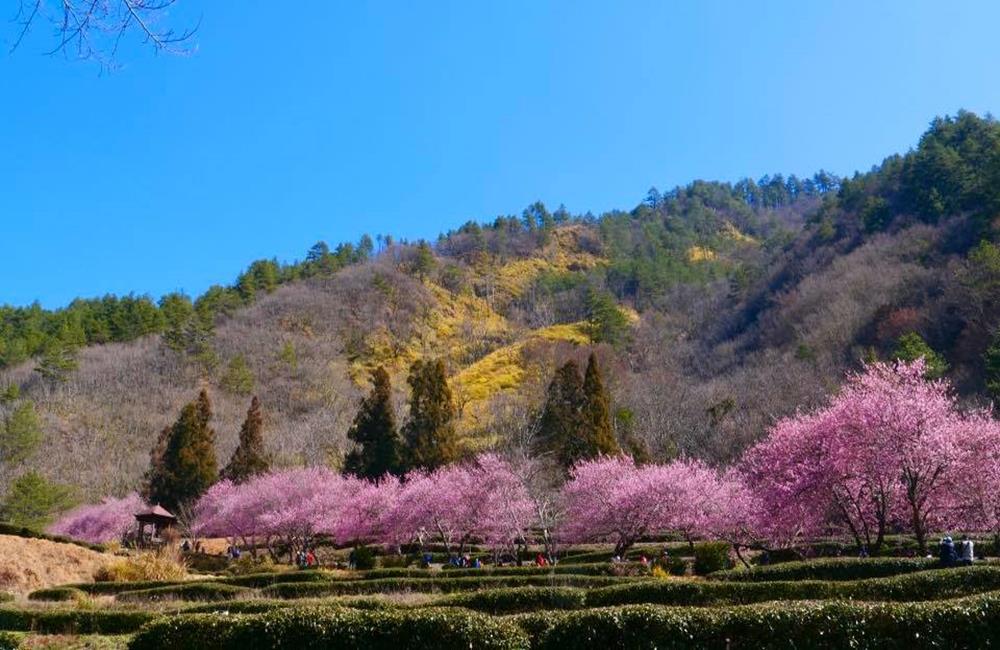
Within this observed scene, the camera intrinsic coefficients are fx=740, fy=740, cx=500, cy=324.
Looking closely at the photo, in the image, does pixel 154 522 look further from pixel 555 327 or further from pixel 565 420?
pixel 555 327

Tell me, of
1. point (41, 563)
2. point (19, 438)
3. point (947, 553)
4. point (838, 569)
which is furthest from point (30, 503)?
point (947, 553)

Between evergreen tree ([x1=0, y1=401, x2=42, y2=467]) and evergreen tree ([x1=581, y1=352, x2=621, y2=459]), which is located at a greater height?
evergreen tree ([x1=0, y1=401, x2=42, y2=467])

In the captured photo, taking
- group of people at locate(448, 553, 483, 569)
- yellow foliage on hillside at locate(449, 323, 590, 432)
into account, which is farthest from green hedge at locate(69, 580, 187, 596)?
yellow foliage on hillside at locate(449, 323, 590, 432)

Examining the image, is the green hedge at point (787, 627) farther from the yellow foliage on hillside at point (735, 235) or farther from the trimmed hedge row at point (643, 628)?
the yellow foliage on hillside at point (735, 235)

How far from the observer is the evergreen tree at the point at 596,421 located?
44.6 meters

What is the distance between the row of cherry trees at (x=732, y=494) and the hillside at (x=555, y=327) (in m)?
17.9

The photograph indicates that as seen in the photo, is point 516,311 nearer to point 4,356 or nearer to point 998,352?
point 4,356

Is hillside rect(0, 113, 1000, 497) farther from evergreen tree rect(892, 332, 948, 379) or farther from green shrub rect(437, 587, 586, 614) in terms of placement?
green shrub rect(437, 587, 586, 614)

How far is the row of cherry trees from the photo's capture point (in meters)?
20.8

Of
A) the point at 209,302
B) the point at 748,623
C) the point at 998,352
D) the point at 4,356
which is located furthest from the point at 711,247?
the point at 748,623

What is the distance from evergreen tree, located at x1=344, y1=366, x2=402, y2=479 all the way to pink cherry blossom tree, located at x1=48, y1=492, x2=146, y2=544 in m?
14.9

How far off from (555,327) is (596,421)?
61013 millimetres

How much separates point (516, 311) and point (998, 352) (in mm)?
84728

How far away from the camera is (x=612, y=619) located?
31.0 ft
